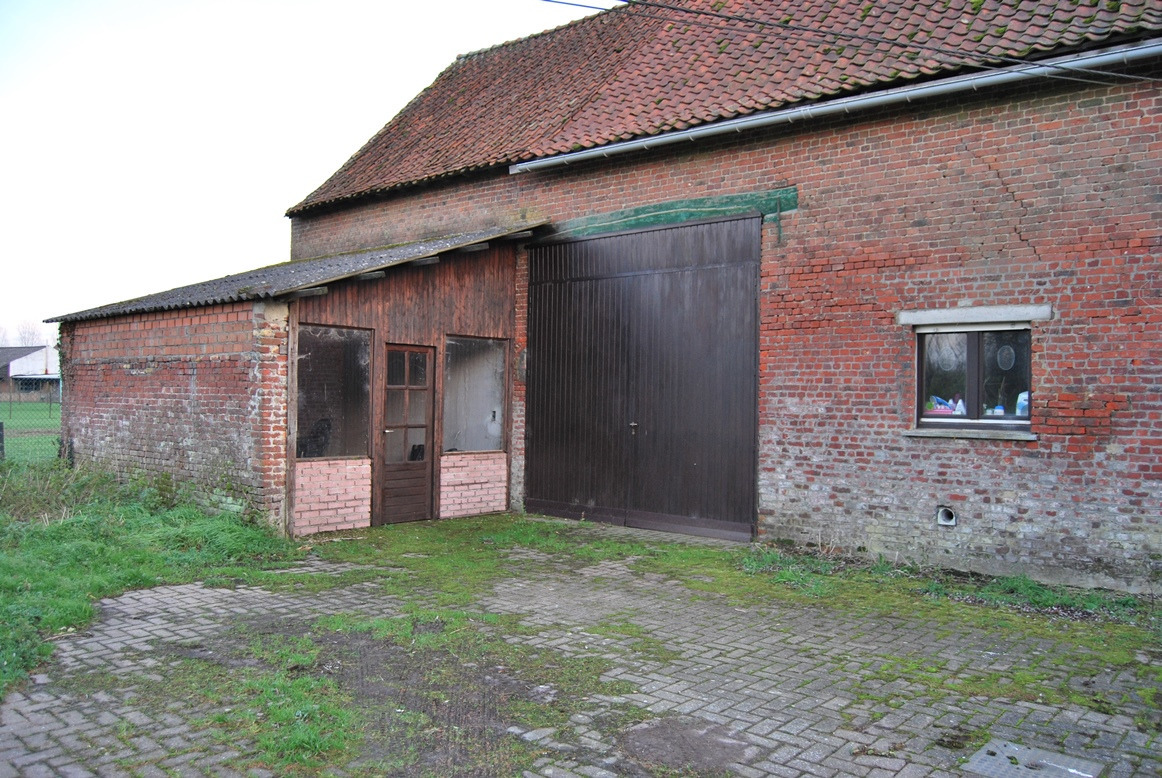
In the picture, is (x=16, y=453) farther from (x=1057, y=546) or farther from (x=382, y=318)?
(x=1057, y=546)

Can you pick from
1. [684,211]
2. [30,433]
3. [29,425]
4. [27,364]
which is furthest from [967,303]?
[27,364]

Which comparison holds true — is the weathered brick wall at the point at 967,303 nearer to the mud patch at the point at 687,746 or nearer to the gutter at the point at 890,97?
the gutter at the point at 890,97

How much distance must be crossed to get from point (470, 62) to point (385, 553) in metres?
11.6

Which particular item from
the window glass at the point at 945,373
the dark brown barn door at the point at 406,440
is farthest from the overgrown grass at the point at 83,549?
the window glass at the point at 945,373

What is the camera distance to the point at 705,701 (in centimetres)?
489

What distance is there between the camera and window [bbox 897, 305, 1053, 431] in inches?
316

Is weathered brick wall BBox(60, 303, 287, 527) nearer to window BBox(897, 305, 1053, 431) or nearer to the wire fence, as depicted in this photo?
the wire fence

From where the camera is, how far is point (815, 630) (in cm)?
643

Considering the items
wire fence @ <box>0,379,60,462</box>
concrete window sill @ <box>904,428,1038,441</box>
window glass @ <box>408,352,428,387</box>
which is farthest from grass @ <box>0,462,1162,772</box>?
wire fence @ <box>0,379,60,462</box>

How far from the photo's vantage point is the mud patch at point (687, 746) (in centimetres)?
406

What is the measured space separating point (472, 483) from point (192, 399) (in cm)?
374

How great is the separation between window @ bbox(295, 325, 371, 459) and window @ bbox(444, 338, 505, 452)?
133 centimetres

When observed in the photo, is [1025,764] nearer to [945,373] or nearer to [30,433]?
[945,373]

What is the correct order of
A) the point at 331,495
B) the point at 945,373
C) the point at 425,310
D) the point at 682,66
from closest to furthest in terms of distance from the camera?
the point at 945,373
the point at 331,495
the point at 425,310
the point at 682,66
